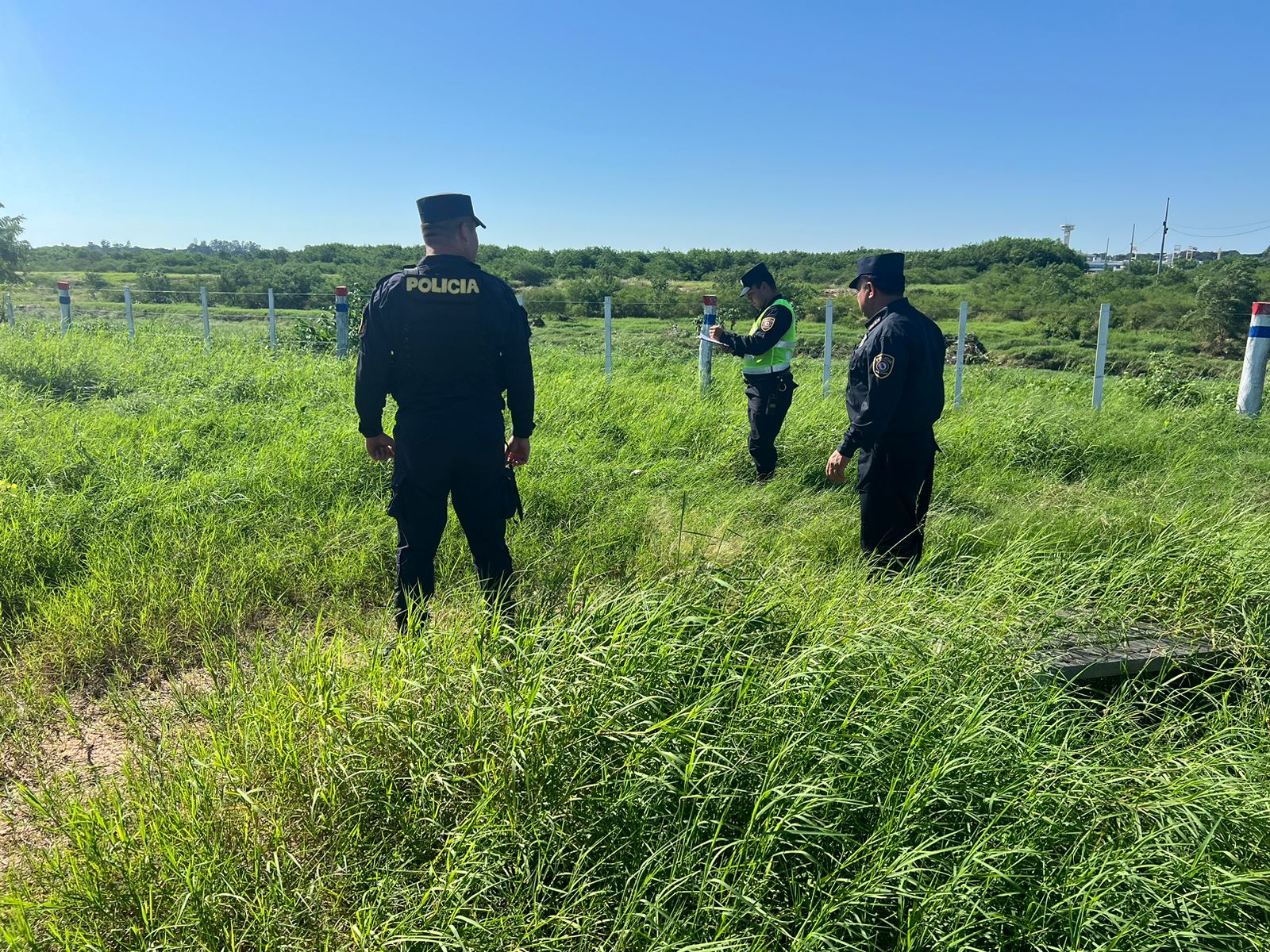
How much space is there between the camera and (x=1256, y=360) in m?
7.96

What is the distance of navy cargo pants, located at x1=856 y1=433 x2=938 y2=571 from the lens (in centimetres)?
376

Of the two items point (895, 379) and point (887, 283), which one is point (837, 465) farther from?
point (887, 283)

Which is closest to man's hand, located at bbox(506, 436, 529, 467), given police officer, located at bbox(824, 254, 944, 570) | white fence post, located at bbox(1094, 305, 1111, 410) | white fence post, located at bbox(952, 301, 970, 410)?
police officer, located at bbox(824, 254, 944, 570)

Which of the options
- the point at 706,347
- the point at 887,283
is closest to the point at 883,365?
the point at 887,283

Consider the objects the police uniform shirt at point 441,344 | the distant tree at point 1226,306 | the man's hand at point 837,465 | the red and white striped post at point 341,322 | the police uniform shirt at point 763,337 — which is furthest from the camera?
the distant tree at point 1226,306

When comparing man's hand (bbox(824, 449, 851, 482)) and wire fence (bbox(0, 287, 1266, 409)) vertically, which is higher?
wire fence (bbox(0, 287, 1266, 409))

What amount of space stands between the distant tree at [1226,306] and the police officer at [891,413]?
16409 mm

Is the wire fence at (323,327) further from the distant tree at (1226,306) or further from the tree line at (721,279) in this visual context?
the distant tree at (1226,306)

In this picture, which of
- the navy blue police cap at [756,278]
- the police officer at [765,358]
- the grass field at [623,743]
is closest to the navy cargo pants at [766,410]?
the police officer at [765,358]

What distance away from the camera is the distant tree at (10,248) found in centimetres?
1645

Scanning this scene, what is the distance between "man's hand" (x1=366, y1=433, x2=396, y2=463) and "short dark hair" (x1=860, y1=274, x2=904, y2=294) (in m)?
2.32

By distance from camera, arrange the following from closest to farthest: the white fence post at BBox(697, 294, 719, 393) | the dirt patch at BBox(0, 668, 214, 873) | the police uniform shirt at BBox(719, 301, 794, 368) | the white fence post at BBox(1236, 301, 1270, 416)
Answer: the dirt patch at BBox(0, 668, 214, 873) < the police uniform shirt at BBox(719, 301, 794, 368) < the white fence post at BBox(1236, 301, 1270, 416) < the white fence post at BBox(697, 294, 719, 393)

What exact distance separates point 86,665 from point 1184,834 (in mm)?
3607

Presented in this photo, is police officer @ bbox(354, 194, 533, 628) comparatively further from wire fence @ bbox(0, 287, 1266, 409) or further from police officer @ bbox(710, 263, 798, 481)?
wire fence @ bbox(0, 287, 1266, 409)
